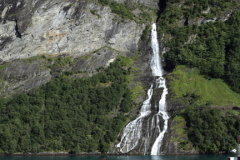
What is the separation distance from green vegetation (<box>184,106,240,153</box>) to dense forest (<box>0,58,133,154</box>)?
18.3 meters

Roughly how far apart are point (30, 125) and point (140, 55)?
48.1m

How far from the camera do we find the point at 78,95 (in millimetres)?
78125

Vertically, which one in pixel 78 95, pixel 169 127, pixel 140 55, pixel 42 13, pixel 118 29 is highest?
pixel 42 13

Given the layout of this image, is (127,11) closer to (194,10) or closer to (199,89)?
(194,10)

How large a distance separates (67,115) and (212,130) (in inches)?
1474

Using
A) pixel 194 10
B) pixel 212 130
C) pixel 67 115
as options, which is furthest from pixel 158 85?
pixel 194 10

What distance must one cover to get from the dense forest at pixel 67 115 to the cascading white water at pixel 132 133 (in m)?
2.25

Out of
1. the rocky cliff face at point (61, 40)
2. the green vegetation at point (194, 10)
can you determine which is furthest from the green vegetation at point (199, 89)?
the green vegetation at point (194, 10)

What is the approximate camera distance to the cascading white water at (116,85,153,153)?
63.6 metres

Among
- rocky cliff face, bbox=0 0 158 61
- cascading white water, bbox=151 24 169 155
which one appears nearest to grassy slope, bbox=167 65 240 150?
cascading white water, bbox=151 24 169 155

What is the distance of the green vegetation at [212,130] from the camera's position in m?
59.2

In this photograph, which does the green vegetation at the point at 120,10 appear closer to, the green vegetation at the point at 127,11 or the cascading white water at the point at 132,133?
the green vegetation at the point at 127,11

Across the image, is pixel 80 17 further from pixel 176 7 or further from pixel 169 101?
pixel 169 101

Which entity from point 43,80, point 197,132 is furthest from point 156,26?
point 197,132
